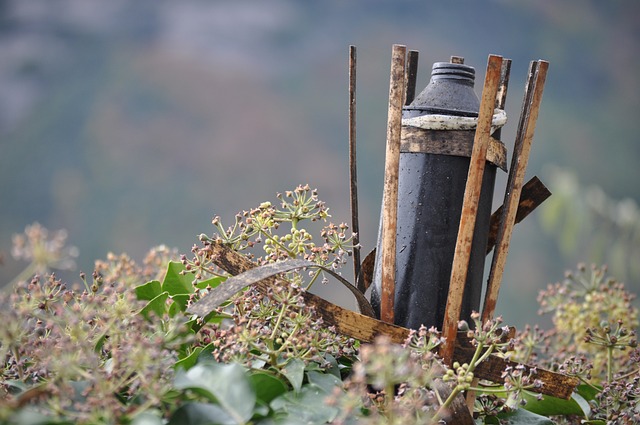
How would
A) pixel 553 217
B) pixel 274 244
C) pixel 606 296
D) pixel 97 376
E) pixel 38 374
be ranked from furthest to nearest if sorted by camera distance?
pixel 553 217, pixel 606 296, pixel 274 244, pixel 38 374, pixel 97 376

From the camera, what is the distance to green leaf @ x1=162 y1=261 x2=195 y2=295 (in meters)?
0.70

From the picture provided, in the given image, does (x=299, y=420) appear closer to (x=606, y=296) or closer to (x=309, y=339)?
(x=309, y=339)

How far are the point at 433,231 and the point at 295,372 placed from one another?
22 centimetres

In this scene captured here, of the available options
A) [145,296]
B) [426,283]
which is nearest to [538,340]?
[426,283]

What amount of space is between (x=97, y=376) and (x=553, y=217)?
7.04 ft

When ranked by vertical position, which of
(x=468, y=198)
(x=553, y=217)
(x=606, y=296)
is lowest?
(x=553, y=217)

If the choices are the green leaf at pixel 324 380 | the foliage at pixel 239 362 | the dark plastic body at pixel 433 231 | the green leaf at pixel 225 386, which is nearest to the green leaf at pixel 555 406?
the foliage at pixel 239 362

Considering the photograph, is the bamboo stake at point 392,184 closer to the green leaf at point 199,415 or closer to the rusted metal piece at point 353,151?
the rusted metal piece at point 353,151

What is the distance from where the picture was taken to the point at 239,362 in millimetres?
521

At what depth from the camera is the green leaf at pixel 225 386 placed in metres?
0.44

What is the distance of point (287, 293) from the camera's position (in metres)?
0.56

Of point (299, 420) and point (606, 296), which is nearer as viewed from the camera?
point (299, 420)

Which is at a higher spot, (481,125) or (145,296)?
(481,125)

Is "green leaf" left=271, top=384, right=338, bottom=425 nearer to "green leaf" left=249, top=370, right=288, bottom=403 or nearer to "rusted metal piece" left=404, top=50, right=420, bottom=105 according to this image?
"green leaf" left=249, top=370, right=288, bottom=403
